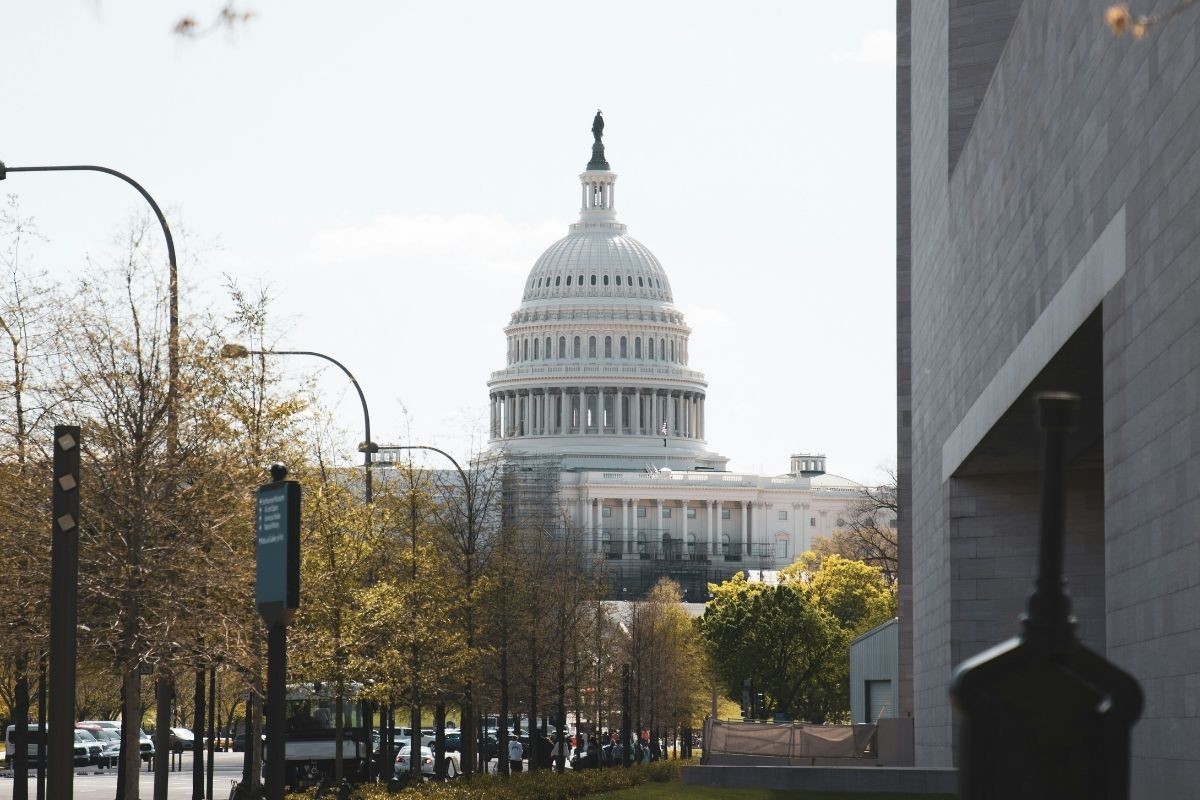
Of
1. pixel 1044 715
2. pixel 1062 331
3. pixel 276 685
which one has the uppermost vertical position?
pixel 1062 331

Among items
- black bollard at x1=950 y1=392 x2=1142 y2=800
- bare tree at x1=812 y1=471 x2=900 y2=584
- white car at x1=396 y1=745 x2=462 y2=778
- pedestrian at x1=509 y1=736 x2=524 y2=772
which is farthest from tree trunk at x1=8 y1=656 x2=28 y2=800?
bare tree at x1=812 y1=471 x2=900 y2=584

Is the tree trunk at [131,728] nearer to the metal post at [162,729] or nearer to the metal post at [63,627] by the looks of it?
the metal post at [162,729]

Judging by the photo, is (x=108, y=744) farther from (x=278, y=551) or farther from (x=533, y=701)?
(x=278, y=551)

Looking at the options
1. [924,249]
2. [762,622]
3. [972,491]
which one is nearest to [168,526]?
[972,491]

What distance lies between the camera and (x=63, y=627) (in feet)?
55.8

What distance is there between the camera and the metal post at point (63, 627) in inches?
662

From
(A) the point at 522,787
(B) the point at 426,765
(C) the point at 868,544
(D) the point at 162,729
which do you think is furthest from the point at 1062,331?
(C) the point at 868,544

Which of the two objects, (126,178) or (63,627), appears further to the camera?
(126,178)

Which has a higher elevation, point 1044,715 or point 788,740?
point 1044,715

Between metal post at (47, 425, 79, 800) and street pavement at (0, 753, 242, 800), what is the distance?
20.9 meters

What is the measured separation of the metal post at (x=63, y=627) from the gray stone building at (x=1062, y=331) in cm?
931

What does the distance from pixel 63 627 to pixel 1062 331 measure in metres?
11.4

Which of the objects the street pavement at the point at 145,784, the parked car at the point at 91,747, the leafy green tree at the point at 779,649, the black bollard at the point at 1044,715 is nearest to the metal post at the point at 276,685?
the black bollard at the point at 1044,715

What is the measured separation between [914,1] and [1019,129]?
18.6 metres
